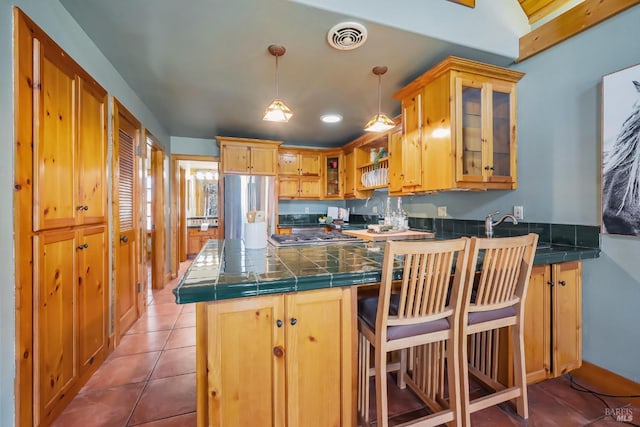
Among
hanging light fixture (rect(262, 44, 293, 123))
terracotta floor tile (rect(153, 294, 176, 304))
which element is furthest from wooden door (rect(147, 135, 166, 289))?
hanging light fixture (rect(262, 44, 293, 123))

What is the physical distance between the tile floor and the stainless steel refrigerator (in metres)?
2.10

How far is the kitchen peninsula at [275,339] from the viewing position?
1.06 m

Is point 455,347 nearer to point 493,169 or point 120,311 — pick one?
point 493,169

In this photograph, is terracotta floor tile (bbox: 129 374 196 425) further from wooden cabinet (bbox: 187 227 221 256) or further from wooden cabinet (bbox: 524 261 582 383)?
wooden cabinet (bbox: 187 227 221 256)

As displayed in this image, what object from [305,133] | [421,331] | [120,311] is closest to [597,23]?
[421,331]

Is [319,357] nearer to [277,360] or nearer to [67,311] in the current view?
[277,360]

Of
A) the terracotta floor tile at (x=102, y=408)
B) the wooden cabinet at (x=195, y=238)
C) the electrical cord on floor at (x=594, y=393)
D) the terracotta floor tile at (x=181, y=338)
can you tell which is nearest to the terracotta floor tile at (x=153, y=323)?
the terracotta floor tile at (x=181, y=338)

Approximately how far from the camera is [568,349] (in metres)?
1.82

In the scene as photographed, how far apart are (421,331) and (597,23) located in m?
2.22

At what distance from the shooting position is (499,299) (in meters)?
1.43

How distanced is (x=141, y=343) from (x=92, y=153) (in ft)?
5.31

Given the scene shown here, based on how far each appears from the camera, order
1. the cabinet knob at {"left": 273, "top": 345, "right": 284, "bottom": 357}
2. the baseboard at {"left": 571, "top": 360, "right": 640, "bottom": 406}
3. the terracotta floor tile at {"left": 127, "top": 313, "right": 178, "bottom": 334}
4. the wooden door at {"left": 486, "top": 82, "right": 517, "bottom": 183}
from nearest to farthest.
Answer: the cabinet knob at {"left": 273, "top": 345, "right": 284, "bottom": 357}
the baseboard at {"left": 571, "top": 360, "right": 640, "bottom": 406}
the wooden door at {"left": 486, "top": 82, "right": 517, "bottom": 183}
the terracotta floor tile at {"left": 127, "top": 313, "right": 178, "bottom": 334}

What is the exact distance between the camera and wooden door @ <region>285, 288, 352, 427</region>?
1.17 meters

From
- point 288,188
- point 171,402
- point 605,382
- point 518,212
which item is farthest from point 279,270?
point 288,188
